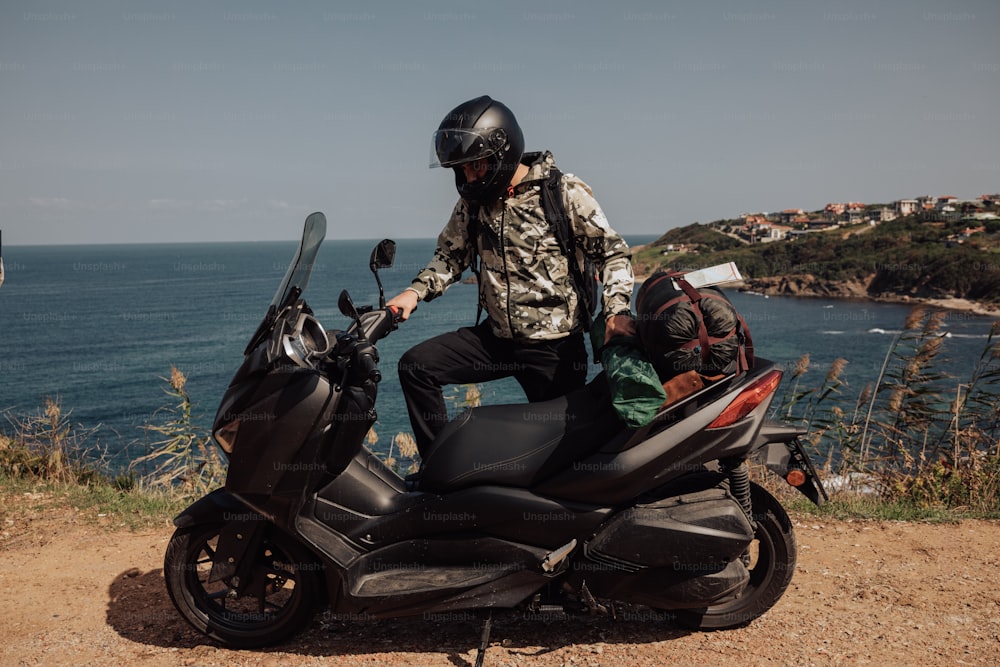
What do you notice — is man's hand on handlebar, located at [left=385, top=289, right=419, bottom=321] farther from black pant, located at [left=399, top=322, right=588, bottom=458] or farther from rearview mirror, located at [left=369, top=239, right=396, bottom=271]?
rearview mirror, located at [left=369, top=239, right=396, bottom=271]

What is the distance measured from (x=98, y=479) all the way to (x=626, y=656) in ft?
15.9

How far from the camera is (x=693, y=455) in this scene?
3.10 m

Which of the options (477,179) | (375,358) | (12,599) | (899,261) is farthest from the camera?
(899,261)

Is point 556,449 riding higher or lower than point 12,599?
higher

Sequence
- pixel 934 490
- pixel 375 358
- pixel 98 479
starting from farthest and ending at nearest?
pixel 98 479 < pixel 934 490 < pixel 375 358

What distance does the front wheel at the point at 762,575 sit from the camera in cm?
342

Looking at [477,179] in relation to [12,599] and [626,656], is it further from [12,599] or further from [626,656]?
[12,599]

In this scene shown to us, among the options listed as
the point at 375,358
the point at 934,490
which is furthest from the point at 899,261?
the point at 375,358

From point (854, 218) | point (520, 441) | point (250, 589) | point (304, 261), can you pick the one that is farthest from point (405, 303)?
point (854, 218)

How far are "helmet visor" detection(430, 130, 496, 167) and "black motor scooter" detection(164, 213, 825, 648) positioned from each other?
55 cm

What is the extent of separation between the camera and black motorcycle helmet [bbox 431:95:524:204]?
339 centimetres

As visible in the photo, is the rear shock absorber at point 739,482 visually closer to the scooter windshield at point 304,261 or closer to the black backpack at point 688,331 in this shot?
the black backpack at point 688,331

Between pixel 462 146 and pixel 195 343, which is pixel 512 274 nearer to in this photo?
pixel 462 146

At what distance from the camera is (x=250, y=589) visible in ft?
11.3
